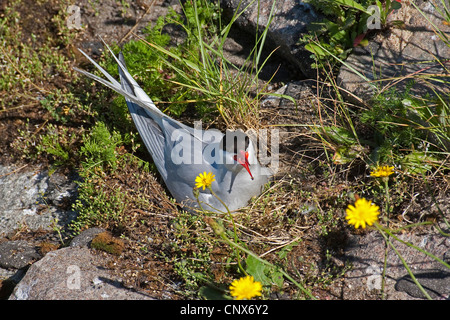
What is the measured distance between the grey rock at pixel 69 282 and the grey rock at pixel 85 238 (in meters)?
0.14

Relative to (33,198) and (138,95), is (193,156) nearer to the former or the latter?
(138,95)

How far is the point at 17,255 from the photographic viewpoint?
298 centimetres

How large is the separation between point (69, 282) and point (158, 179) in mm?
1067

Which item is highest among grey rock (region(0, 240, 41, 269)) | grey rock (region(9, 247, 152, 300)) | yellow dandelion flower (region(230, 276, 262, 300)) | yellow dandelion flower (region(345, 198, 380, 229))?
yellow dandelion flower (region(345, 198, 380, 229))

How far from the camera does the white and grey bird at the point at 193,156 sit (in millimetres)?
2877

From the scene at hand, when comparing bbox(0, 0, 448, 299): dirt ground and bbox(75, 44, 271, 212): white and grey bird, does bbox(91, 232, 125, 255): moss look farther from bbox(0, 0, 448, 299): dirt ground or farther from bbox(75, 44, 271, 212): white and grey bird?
bbox(75, 44, 271, 212): white and grey bird

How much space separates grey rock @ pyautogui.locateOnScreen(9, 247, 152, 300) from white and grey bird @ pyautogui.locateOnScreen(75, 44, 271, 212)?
0.71 m

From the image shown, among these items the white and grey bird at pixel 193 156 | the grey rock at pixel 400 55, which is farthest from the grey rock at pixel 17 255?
the grey rock at pixel 400 55

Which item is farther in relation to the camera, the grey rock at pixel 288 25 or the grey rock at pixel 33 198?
the grey rock at pixel 288 25

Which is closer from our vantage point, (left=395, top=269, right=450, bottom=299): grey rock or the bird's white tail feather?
(left=395, top=269, right=450, bottom=299): grey rock

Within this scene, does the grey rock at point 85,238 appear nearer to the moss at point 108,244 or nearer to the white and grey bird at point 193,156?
the moss at point 108,244

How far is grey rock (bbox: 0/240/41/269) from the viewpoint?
2953mm

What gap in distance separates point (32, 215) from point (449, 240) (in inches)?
115

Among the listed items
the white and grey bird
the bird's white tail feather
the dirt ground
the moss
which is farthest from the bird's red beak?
the moss
